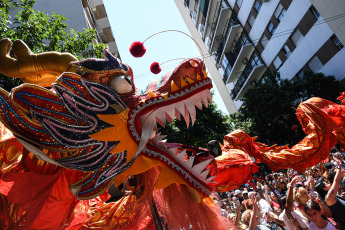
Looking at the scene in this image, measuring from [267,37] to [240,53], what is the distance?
137 inches

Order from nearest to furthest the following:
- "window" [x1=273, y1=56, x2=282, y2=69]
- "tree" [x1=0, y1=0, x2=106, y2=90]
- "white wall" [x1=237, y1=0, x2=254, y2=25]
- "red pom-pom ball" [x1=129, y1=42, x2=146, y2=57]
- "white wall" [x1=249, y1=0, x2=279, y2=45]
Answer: "red pom-pom ball" [x1=129, y1=42, x2=146, y2=57], "tree" [x1=0, y1=0, x2=106, y2=90], "white wall" [x1=249, y1=0, x2=279, y2=45], "window" [x1=273, y1=56, x2=282, y2=69], "white wall" [x1=237, y1=0, x2=254, y2=25]

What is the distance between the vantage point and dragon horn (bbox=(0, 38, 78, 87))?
5.25 feet

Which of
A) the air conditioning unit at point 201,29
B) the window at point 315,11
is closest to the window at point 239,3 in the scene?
the air conditioning unit at point 201,29

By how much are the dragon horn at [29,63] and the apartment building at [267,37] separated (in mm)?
9080

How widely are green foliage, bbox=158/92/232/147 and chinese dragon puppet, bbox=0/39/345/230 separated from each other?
10088mm

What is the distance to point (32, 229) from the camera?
1.55 m

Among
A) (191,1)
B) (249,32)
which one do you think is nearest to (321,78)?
(249,32)

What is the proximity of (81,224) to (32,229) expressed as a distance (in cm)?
38

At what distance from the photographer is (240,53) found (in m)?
25.5

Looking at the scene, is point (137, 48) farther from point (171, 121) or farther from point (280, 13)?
point (280, 13)

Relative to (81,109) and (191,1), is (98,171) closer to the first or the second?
(81,109)

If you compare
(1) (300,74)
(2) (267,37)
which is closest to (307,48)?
(1) (300,74)

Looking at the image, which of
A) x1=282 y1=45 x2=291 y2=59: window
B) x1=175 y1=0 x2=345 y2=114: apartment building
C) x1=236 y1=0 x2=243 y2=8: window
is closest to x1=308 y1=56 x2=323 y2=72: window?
x1=175 y1=0 x2=345 y2=114: apartment building

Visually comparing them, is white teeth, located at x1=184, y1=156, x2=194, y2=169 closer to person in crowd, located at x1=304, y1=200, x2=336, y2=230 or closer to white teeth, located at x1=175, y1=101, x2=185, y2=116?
white teeth, located at x1=175, y1=101, x2=185, y2=116
